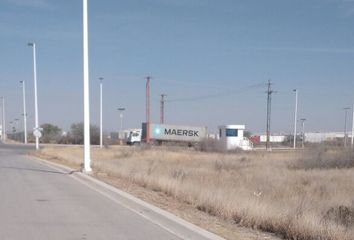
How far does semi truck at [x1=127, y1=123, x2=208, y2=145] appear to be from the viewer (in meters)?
84.4

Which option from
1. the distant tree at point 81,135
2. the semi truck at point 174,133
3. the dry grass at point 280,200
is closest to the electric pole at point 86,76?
the dry grass at point 280,200

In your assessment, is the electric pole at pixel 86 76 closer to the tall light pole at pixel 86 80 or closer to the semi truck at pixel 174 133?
the tall light pole at pixel 86 80

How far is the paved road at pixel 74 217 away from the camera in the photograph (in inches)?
376

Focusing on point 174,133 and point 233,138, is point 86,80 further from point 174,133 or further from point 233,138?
point 174,133

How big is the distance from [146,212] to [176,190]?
372 cm

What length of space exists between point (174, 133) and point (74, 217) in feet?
247

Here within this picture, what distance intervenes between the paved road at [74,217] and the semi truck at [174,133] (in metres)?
66.6

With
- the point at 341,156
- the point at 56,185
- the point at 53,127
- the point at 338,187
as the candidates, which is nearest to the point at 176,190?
the point at 56,185

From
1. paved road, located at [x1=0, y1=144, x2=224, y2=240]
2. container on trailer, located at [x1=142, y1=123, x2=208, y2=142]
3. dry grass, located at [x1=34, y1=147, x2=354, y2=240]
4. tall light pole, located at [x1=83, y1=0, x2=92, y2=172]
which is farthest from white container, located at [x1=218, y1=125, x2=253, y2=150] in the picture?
paved road, located at [x1=0, y1=144, x2=224, y2=240]

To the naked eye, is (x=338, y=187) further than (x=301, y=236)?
Yes

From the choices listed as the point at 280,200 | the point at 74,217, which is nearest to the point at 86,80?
the point at 280,200

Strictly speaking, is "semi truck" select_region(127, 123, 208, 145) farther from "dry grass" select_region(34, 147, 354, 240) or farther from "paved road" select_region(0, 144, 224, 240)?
"paved road" select_region(0, 144, 224, 240)

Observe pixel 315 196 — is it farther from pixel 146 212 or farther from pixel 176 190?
pixel 146 212

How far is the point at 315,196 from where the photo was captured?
734 inches
